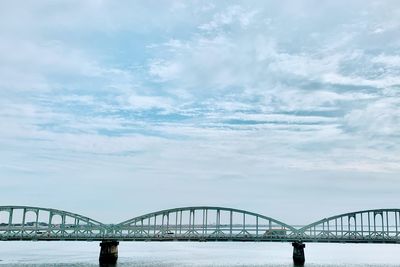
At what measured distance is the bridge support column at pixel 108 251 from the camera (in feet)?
341

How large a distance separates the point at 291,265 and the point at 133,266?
106ft

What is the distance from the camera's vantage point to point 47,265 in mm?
89188

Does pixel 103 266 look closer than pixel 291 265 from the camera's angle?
Yes

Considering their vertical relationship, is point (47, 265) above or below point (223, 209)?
below

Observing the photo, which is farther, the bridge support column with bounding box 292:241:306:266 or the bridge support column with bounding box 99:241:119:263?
the bridge support column with bounding box 292:241:306:266

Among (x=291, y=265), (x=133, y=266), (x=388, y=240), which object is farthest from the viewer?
(x=388, y=240)

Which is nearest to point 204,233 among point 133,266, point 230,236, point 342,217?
point 230,236

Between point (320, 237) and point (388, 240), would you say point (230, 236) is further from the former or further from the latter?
point (388, 240)

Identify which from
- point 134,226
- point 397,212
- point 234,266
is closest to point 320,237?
point 397,212

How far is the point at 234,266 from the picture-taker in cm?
8862

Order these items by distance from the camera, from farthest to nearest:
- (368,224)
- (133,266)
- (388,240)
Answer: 1. (368,224)
2. (388,240)
3. (133,266)

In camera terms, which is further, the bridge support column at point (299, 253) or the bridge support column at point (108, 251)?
the bridge support column at point (299, 253)

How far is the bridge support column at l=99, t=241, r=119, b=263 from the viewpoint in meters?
104

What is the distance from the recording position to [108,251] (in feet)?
348
